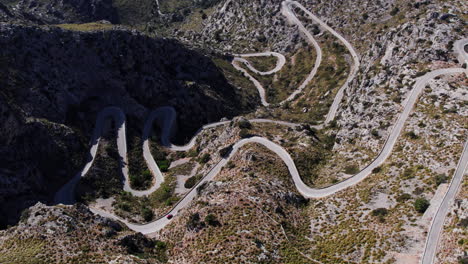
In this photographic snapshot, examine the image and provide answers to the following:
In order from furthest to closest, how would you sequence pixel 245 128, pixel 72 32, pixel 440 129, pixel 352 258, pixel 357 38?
pixel 357 38
pixel 72 32
pixel 245 128
pixel 440 129
pixel 352 258

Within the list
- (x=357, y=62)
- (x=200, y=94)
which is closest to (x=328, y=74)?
(x=357, y=62)

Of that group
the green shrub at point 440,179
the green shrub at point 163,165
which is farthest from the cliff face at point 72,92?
the green shrub at point 440,179

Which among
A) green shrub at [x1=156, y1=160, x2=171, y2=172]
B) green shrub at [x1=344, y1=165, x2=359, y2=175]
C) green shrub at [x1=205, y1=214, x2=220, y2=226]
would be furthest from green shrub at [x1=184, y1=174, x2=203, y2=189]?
green shrub at [x1=344, y1=165, x2=359, y2=175]

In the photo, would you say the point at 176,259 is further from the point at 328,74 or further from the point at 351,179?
the point at 328,74

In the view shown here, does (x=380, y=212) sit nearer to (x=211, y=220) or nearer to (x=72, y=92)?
(x=211, y=220)

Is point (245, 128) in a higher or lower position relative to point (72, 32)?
lower

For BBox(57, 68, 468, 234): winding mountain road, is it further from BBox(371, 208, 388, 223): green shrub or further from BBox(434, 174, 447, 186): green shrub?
BBox(371, 208, 388, 223): green shrub

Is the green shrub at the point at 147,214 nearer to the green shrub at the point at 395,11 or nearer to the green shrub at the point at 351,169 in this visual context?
the green shrub at the point at 351,169

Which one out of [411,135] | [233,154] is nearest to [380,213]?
[411,135]
